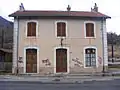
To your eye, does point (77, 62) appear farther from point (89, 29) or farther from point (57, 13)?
point (57, 13)

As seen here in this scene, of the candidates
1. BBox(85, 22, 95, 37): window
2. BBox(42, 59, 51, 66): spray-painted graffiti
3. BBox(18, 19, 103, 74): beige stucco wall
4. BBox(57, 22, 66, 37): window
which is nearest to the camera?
BBox(42, 59, 51, 66): spray-painted graffiti

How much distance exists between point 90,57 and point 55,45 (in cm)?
398

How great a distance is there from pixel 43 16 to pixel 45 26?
1081 millimetres

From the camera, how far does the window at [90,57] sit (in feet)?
109

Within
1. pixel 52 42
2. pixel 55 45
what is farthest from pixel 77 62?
pixel 52 42

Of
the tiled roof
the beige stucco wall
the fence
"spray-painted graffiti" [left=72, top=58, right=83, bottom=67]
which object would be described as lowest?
the fence

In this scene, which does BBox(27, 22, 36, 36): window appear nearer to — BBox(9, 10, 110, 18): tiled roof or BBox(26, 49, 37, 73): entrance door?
BBox(9, 10, 110, 18): tiled roof

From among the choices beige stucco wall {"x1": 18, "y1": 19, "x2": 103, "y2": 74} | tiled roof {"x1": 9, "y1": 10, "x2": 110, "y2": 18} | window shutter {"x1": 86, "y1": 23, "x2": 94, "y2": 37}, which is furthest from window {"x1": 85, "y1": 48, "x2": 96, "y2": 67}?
tiled roof {"x1": 9, "y1": 10, "x2": 110, "y2": 18}

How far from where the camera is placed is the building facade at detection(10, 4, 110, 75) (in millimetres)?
32688

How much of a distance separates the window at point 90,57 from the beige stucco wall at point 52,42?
474 millimetres

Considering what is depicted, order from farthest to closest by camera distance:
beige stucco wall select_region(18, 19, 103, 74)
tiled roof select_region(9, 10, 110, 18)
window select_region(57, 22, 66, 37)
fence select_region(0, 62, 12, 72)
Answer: fence select_region(0, 62, 12, 72)
window select_region(57, 22, 66, 37)
tiled roof select_region(9, 10, 110, 18)
beige stucco wall select_region(18, 19, 103, 74)

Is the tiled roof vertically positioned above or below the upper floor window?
above

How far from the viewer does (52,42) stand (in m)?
32.9

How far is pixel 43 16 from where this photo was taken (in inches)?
1292
